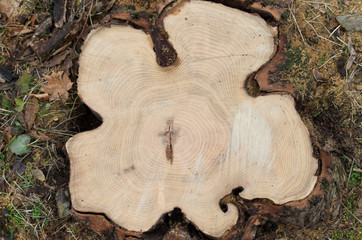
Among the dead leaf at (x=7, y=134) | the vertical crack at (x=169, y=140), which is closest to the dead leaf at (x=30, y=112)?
the dead leaf at (x=7, y=134)

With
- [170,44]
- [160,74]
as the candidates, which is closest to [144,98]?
[160,74]

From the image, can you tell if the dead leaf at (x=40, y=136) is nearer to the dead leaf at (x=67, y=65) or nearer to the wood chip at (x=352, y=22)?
the dead leaf at (x=67, y=65)

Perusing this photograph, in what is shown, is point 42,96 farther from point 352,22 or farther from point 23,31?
point 352,22

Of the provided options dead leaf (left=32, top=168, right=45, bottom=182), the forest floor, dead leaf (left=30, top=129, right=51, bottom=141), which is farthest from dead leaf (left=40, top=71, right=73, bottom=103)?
dead leaf (left=32, top=168, right=45, bottom=182)

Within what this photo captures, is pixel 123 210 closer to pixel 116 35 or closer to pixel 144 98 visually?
pixel 144 98

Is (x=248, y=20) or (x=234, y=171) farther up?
(x=248, y=20)

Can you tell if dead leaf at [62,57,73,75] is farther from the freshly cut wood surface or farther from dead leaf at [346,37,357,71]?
dead leaf at [346,37,357,71]
